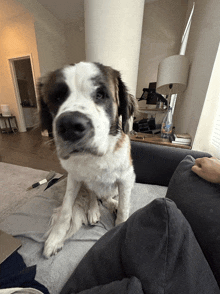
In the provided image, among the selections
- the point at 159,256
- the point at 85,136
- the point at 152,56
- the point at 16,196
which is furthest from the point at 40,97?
the point at 152,56

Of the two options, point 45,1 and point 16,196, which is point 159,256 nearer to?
point 16,196

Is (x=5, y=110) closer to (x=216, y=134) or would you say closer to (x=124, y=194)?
(x=124, y=194)

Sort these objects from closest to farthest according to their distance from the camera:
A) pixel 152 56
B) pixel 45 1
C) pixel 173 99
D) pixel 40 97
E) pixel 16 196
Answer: pixel 40 97 → pixel 16 196 → pixel 173 99 → pixel 152 56 → pixel 45 1

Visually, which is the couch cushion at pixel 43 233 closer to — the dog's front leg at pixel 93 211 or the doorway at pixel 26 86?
the dog's front leg at pixel 93 211

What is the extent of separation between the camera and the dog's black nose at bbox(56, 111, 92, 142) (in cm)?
48

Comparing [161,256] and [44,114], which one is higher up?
[44,114]

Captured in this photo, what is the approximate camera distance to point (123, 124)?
801mm

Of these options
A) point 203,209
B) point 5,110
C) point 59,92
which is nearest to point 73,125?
point 59,92

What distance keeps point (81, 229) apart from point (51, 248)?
0.58ft

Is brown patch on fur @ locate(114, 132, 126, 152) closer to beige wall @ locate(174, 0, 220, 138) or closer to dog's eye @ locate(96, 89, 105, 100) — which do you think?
dog's eye @ locate(96, 89, 105, 100)

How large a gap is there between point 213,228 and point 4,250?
78cm

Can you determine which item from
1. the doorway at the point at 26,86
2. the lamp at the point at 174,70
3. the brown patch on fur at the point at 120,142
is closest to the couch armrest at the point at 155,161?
the brown patch on fur at the point at 120,142

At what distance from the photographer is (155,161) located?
1127 mm

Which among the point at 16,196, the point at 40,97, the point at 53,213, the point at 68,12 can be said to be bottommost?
the point at 16,196
